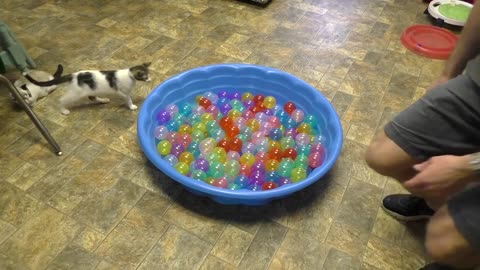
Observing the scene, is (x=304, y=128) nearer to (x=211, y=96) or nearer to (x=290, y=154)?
(x=290, y=154)

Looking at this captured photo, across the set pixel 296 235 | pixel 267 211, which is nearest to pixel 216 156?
pixel 267 211

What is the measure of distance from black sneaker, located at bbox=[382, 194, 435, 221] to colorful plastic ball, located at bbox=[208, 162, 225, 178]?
616 mm

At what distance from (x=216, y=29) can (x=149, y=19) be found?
0.43m

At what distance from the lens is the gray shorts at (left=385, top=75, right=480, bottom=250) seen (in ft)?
3.47

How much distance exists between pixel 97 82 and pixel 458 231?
4.67 ft

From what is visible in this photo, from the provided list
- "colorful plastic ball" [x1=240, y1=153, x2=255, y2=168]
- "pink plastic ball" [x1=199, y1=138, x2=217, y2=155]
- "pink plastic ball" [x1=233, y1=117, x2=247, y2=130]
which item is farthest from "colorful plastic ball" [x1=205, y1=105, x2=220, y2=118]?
"colorful plastic ball" [x1=240, y1=153, x2=255, y2=168]

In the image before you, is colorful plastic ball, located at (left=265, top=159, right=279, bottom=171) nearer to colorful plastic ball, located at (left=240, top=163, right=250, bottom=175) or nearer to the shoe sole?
colorful plastic ball, located at (left=240, top=163, right=250, bottom=175)

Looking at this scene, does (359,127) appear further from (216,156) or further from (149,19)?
(149,19)

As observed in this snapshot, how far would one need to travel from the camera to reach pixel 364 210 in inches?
58.2

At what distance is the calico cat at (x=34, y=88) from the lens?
5.77ft

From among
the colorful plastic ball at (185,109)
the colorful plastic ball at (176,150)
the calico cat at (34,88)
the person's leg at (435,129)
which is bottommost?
the colorful plastic ball at (185,109)

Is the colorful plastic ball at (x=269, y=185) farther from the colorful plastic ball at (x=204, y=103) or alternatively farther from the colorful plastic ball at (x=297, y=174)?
the colorful plastic ball at (x=204, y=103)

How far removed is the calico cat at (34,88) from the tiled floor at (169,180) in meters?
0.05

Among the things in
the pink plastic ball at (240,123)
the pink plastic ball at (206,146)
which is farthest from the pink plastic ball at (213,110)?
the pink plastic ball at (206,146)
